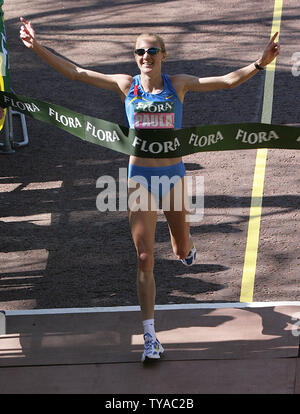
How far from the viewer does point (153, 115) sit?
7082 millimetres

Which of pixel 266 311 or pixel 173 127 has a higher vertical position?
pixel 173 127

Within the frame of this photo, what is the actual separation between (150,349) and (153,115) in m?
1.95

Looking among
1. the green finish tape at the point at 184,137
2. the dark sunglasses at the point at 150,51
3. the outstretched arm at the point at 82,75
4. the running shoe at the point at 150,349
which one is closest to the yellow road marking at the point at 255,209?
the running shoe at the point at 150,349

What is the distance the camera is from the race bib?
279 inches

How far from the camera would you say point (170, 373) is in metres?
6.99

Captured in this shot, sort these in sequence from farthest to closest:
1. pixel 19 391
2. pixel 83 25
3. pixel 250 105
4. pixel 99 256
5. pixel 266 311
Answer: pixel 83 25, pixel 250 105, pixel 99 256, pixel 266 311, pixel 19 391

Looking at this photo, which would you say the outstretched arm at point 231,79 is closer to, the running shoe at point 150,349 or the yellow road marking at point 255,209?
the running shoe at point 150,349

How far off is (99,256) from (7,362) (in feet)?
7.87

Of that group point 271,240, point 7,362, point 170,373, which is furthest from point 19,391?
point 271,240

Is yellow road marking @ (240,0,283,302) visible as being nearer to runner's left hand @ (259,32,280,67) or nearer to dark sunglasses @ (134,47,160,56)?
runner's left hand @ (259,32,280,67)

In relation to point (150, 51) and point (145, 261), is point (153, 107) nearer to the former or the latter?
point (150, 51)

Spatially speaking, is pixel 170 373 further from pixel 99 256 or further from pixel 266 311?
pixel 99 256

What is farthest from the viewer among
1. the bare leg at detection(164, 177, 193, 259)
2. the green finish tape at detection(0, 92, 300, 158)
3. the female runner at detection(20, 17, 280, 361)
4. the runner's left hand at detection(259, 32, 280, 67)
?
the bare leg at detection(164, 177, 193, 259)

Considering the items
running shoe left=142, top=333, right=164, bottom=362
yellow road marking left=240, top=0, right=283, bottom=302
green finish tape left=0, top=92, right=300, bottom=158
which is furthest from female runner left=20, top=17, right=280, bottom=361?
yellow road marking left=240, top=0, right=283, bottom=302
